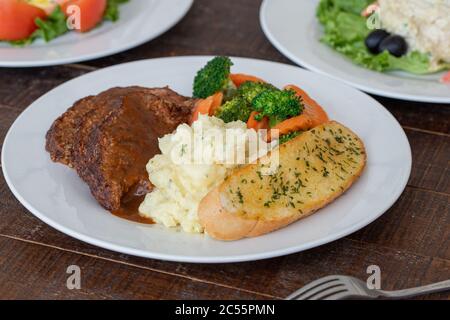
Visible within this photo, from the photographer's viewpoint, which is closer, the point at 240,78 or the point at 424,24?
the point at 240,78

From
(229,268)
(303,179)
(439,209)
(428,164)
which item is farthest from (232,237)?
(428,164)

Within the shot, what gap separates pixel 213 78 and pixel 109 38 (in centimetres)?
121

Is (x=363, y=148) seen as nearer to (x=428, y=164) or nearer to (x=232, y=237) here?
(x=428, y=164)

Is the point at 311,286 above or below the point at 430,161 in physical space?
above

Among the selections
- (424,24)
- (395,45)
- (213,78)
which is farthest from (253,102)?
(424,24)

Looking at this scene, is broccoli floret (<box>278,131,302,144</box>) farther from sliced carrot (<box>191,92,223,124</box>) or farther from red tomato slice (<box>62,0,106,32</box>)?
red tomato slice (<box>62,0,106,32</box>)

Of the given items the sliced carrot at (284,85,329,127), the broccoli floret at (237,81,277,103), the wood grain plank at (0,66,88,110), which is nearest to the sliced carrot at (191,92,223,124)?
the broccoli floret at (237,81,277,103)

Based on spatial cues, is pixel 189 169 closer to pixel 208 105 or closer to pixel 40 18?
pixel 208 105

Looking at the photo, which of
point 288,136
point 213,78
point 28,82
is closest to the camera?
point 288,136

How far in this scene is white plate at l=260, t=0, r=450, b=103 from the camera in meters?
4.10

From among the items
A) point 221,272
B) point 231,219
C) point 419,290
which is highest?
point 231,219

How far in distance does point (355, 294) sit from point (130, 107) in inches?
53.5

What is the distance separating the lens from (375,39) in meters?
4.59

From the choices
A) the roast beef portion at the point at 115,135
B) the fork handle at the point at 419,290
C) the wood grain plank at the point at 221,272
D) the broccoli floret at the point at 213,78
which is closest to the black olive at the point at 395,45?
the broccoli floret at the point at 213,78
